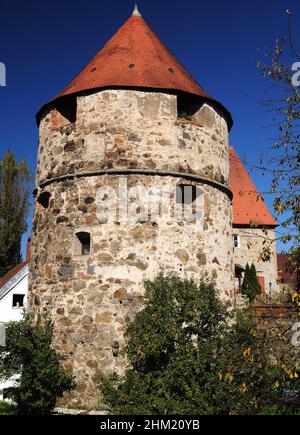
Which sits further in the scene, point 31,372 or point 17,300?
point 17,300

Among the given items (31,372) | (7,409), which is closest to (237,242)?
(7,409)

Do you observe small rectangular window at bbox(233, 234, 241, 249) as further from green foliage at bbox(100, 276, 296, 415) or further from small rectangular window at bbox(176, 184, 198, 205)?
green foliage at bbox(100, 276, 296, 415)

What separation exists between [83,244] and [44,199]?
1.73m

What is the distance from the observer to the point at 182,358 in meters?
8.70

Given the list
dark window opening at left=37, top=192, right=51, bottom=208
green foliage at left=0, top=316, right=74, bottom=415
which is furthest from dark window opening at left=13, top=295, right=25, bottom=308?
green foliage at left=0, top=316, right=74, bottom=415

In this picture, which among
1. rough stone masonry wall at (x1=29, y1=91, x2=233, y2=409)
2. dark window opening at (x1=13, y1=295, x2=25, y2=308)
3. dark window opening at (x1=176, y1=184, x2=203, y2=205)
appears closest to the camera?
rough stone masonry wall at (x1=29, y1=91, x2=233, y2=409)

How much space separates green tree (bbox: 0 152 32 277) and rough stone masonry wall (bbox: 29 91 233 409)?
45.4 feet

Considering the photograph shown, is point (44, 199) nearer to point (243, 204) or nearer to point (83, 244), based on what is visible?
point (83, 244)

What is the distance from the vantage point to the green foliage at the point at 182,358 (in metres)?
8.29

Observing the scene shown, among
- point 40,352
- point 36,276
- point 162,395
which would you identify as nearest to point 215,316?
point 162,395

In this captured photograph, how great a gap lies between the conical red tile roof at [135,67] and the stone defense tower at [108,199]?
47mm

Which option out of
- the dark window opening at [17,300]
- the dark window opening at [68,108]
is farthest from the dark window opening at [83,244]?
the dark window opening at [17,300]

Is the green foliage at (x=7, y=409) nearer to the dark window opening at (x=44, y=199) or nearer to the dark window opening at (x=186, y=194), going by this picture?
the dark window opening at (x=44, y=199)

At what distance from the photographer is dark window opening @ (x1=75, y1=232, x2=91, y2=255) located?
11.0 meters
